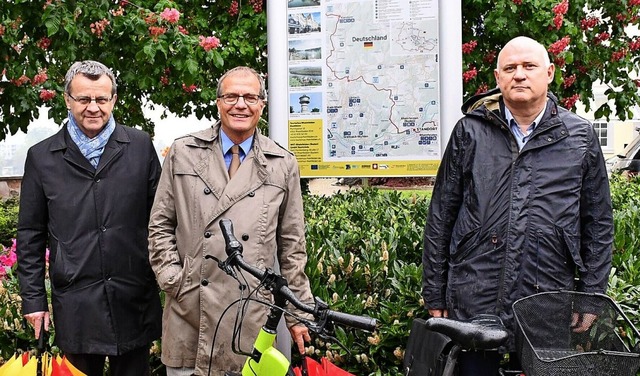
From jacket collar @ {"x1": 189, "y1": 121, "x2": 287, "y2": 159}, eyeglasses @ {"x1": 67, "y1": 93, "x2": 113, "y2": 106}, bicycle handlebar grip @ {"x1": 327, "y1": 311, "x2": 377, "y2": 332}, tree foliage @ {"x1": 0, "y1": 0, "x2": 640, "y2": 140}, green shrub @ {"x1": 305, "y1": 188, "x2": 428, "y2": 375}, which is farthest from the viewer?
tree foliage @ {"x1": 0, "y1": 0, "x2": 640, "y2": 140}

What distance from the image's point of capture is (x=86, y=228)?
11.0ft

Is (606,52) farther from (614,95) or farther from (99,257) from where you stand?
(99,257)

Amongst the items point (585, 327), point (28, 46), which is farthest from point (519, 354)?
point (28, 46)

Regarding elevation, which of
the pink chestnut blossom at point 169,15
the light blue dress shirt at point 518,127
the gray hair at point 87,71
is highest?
the pink chestnut blossom at point 169,15

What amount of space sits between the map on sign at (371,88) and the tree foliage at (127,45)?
2495mm

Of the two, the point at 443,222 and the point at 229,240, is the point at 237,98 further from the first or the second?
the point at 443,222

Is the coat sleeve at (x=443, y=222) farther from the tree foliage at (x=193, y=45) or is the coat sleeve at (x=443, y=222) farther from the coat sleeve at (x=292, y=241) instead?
the tree foliage at (x=193, y=45)

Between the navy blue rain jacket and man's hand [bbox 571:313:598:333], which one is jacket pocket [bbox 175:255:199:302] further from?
man's hand [bbox 571:313:598:333]

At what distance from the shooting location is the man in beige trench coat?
3078 millimetres

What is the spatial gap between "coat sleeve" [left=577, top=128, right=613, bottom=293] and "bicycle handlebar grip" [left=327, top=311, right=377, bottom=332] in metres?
1.22

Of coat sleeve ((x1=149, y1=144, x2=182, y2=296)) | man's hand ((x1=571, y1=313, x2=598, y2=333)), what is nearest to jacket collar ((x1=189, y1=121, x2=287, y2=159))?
coat sleeve ((x1=149, y1=144, x2=182, y2=296))

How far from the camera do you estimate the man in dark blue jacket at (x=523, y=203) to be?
2.98 metres

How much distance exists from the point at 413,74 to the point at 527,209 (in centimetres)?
133

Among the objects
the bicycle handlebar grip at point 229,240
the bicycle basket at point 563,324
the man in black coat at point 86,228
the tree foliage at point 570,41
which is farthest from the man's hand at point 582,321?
the tree foliage at point 570,41
